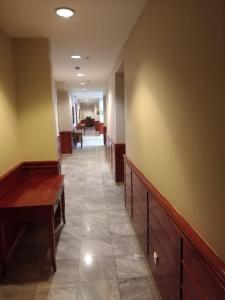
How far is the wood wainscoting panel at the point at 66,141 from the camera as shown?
8312 millimetres

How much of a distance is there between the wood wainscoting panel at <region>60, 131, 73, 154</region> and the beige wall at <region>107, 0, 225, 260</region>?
6.34 meters

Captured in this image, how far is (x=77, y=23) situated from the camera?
2.48 metres

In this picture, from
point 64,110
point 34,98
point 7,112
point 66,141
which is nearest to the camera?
point 7,112

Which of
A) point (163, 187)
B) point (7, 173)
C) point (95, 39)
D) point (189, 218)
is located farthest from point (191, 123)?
point (95, 39)

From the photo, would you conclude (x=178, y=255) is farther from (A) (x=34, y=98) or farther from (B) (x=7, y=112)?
(A) (x=34, y=98)

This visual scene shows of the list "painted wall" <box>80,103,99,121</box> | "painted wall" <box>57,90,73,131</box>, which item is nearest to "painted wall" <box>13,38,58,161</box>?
"painted wall" <box>57,90,73,131</box>

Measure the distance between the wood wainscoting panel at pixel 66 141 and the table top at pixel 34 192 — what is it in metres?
5.32

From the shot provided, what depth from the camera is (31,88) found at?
301cm

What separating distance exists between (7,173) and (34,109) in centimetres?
93

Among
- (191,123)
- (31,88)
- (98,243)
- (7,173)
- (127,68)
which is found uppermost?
(127,68)

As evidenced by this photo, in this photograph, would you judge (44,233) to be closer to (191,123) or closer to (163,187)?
(163,187)

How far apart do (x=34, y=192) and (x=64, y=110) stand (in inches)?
238

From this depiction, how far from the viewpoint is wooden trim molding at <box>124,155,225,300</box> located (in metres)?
1.04

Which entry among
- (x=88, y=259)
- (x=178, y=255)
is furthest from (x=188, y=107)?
(x=88, y=259)
